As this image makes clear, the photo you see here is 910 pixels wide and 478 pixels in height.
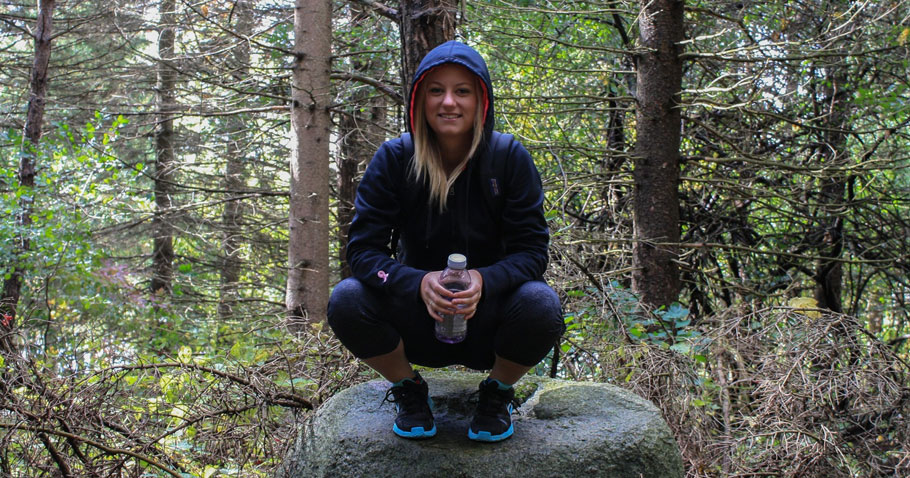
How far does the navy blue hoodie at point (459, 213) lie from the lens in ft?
10.0

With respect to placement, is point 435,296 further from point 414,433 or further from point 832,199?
point 832,199

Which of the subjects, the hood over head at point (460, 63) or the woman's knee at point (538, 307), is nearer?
the woman's knee at point (538, 307)

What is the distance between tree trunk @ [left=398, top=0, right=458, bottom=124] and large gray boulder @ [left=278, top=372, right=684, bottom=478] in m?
2.11

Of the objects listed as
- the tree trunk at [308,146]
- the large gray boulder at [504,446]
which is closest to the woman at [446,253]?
the large gray boulder at [504,446]

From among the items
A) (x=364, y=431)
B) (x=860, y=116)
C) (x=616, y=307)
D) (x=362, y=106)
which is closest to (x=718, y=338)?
(x=616, y=307)

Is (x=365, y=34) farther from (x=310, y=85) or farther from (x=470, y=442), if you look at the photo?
(x=470, y=442)

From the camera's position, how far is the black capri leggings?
2.87 m

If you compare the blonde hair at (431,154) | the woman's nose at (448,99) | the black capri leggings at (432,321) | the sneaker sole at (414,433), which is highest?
the woman's nose at (448,99)

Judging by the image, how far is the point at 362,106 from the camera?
328 inches

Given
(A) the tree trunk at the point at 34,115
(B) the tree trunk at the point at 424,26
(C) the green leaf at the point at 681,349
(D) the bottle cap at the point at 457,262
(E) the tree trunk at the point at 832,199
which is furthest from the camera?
(A) the tree trunk at the point at 34,115

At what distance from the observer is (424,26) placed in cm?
447

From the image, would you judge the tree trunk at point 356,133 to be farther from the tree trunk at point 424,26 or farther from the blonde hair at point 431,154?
the blonde hair at point 431,154

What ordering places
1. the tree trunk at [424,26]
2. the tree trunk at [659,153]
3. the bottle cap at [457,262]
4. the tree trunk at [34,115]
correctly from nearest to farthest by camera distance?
the bottle cap at [457,262], the tree trunk at [424,26], the tree trunk at [659,153], the tree trunk at [34,115]

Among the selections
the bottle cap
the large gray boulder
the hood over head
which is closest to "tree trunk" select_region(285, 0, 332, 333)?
the large gray boulder
